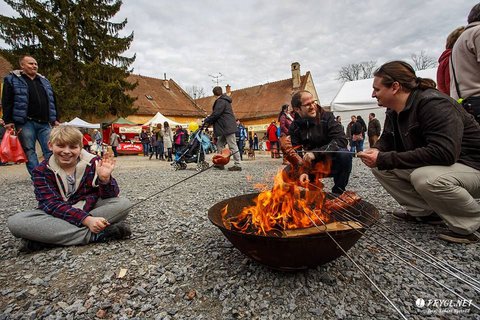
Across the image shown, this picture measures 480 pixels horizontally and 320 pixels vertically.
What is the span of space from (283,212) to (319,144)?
1744 mm

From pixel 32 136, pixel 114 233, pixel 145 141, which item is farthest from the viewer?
pixel 145 141

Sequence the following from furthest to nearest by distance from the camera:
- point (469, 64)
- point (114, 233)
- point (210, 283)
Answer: point (469, 64) < point (114, 233) < point (210, 283)

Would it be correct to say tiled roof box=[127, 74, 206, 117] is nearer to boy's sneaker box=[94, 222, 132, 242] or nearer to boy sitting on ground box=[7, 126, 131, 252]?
boy sitting on ground box=[7, 126, 131, 252]

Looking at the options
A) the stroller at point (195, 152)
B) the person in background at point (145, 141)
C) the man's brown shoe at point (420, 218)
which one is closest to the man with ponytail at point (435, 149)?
the man's brown shoe at point (420, 218)

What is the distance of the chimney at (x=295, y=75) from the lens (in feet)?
103

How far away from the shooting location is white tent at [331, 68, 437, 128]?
11.7 m

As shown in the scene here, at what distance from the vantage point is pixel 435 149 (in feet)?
6.61

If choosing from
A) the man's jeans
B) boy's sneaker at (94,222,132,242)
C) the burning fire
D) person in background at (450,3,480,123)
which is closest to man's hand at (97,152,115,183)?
boy's sneaker at (94,222,132,242)

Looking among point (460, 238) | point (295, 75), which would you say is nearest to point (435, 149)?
point (460, 238)

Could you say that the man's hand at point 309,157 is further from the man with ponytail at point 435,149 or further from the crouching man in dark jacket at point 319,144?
the man with ponytail at point 435,149

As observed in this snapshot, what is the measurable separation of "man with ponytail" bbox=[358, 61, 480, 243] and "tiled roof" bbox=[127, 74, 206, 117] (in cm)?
2545

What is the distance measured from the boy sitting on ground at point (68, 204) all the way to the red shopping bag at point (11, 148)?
2.62 meters

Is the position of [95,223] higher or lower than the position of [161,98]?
lower

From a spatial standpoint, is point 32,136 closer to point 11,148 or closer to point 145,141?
point 11,148
